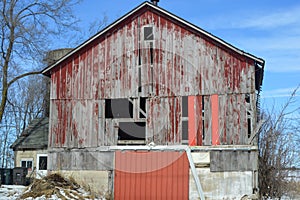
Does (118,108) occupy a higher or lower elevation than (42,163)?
higher

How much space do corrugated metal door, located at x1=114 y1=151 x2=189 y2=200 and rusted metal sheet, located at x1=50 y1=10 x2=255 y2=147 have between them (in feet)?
2.27

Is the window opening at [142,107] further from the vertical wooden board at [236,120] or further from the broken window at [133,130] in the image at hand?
the vertical wooden board at [236,120]

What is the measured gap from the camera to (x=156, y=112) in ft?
56.2

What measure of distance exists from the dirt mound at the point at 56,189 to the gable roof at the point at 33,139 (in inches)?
384

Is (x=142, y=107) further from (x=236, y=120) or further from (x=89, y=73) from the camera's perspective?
(x=236, y=120)

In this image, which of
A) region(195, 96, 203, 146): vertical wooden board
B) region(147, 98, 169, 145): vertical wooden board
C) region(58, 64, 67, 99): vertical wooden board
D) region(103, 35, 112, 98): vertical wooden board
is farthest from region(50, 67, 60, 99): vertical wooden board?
region(195, 96, 203, 146): vertical wooden board

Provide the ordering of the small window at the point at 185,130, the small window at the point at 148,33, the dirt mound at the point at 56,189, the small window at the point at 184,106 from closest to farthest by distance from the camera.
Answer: the dirt mound at the point at 56,189 → the small window at the point at 185,130 → the small window at the point at 184,106 → the small window at the point at 148,33

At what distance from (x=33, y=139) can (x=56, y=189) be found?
12.0 meters

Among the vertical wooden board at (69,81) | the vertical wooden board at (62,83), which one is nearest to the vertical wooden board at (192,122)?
the vertical wooden board at (69,81)

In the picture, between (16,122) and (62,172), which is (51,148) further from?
(16,122)

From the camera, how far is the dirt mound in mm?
16094

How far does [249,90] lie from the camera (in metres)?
16.3

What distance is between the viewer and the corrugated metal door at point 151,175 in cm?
1636

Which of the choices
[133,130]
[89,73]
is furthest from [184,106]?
[89,73]
